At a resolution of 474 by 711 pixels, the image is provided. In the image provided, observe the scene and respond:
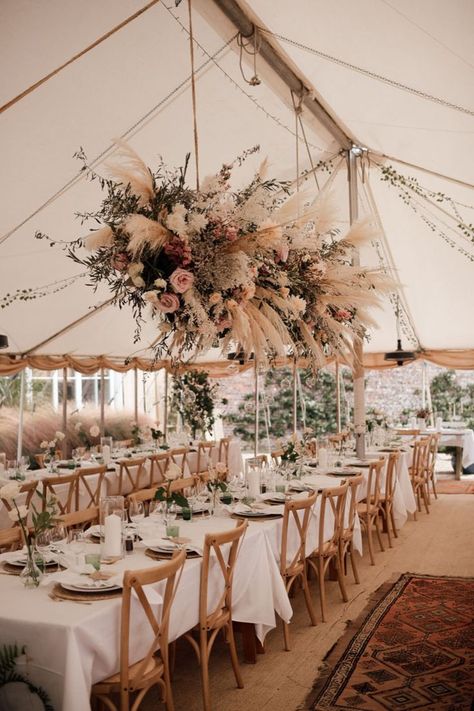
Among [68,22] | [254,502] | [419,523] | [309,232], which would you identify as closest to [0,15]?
[68,22]

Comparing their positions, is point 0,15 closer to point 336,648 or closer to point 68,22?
point 68,22

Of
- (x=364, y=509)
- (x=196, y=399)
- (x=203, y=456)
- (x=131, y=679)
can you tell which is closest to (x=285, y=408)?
(x=196, y=399)

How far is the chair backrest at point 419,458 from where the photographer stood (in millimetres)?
9475

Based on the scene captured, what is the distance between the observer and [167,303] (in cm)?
334

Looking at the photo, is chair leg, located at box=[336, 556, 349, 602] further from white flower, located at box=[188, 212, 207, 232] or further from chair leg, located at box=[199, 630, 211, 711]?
white flower, located at box=[188, 212, 207, 232]

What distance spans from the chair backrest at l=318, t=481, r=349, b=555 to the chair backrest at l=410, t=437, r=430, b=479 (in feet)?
13.1

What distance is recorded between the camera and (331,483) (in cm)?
672

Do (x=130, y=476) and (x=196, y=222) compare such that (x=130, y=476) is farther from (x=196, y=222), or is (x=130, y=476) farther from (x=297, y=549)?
(x=196, y=222)

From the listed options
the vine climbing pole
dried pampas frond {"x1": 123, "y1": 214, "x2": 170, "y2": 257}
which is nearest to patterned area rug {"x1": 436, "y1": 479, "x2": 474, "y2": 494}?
the vine climbing pole

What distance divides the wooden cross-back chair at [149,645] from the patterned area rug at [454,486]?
8.92 meters

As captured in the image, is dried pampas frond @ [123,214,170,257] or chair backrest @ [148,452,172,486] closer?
dried pampas frond @ [123,214,170,257]

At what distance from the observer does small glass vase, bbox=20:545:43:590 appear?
3266 mm

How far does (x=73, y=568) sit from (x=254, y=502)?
7.39 ft

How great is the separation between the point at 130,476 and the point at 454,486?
6282 millimetres
